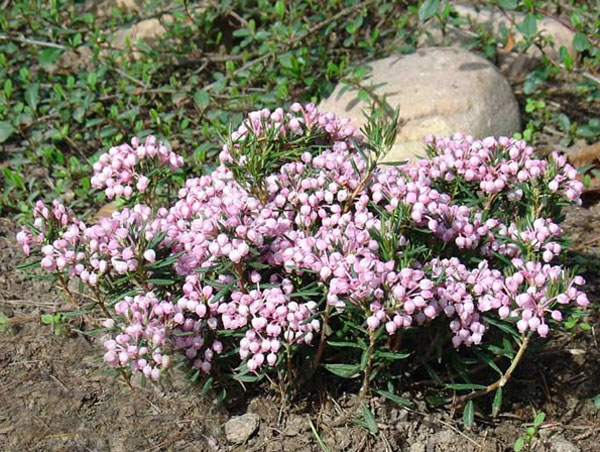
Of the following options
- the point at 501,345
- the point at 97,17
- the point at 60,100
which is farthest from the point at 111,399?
the point at 97,17

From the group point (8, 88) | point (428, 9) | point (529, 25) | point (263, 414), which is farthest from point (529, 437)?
point (8, 88)

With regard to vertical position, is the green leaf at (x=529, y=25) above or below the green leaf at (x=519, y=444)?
above

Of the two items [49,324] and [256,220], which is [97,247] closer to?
[256,220]

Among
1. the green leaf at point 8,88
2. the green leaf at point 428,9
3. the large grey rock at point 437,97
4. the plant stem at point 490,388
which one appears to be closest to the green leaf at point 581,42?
the large grey rock at point 437,97

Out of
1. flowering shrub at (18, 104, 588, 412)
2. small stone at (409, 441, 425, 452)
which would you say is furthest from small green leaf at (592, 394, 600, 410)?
small stone at (409, 441, 425, 452)

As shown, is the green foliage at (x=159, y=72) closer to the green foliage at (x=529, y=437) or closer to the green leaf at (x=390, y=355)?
the green leaf at (x=390, y=355)

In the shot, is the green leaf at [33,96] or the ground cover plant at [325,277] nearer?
the ground cover plant at [325,277]

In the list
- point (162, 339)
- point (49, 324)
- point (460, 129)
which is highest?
point (162, 339)
